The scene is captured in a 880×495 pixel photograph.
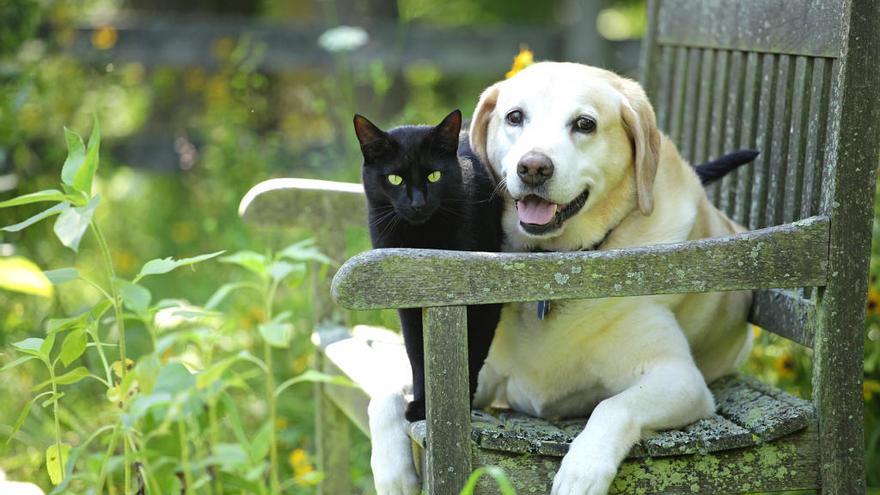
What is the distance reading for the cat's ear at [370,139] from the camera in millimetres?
2166

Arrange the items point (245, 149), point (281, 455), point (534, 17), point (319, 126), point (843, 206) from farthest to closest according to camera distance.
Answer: point (534, 17) → point (319, 126) → point (245, 149) → point (281, 455) → point (843, 206)

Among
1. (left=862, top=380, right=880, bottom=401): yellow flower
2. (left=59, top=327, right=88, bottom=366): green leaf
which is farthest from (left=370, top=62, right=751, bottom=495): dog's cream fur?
(left=862, top=380, right=880, bottom=401): yellow flower

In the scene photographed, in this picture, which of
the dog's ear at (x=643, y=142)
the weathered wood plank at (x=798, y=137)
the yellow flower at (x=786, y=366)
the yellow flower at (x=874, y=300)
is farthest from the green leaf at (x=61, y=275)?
the yellow flower at (x=874, y=300)

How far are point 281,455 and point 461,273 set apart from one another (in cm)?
185

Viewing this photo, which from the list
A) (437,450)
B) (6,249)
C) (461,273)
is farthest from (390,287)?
(6,249)

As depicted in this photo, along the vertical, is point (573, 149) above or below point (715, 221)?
above

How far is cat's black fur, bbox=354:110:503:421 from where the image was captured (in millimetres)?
2094

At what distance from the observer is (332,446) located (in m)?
2.96

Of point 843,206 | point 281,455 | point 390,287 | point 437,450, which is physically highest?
point 843,206

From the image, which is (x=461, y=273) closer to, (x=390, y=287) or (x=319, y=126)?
(x=390, y=287)

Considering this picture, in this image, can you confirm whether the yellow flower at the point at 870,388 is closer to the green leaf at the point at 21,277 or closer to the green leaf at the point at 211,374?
the green leaf at the point at 211,374

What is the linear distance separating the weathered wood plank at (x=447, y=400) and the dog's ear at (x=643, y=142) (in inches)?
23.7

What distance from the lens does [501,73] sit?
6.01 meters

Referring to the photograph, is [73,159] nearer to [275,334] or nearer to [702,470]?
[275,334]
